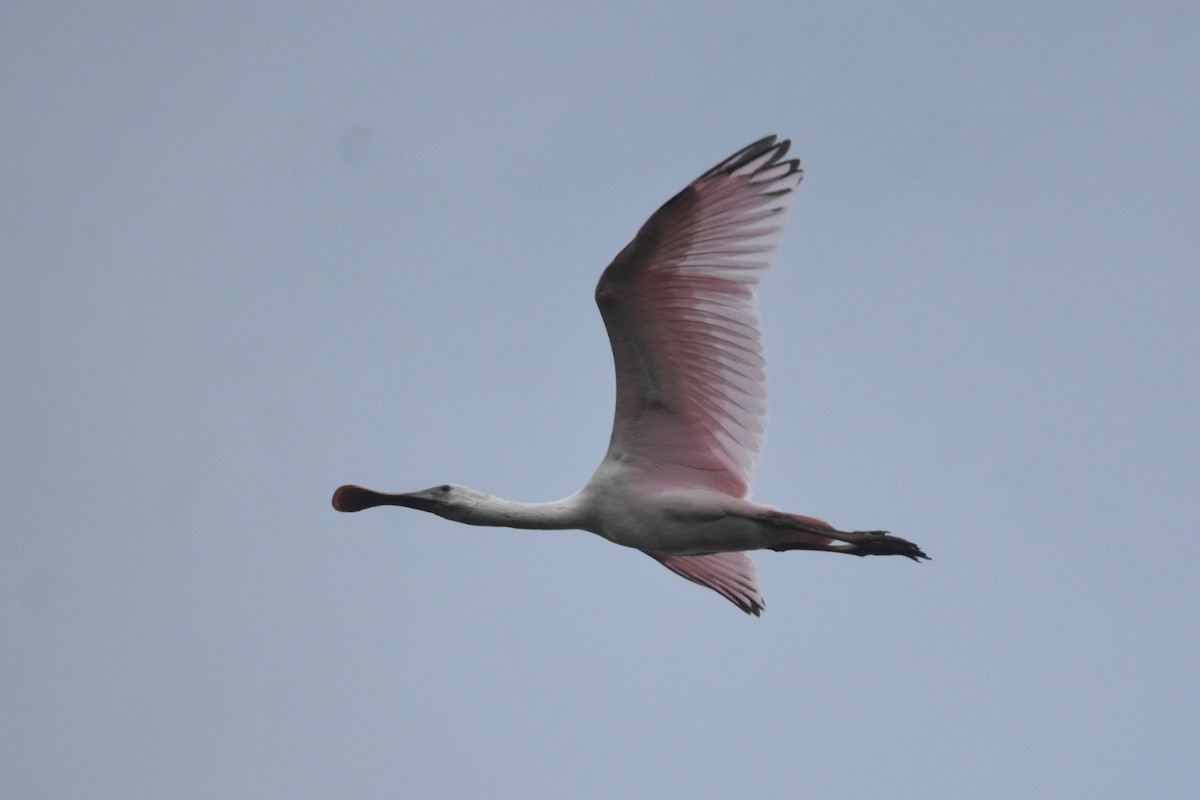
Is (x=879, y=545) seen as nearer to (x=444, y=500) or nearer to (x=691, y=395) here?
(x=691, y=395)

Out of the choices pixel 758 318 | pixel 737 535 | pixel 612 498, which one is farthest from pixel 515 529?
pixel 758 318

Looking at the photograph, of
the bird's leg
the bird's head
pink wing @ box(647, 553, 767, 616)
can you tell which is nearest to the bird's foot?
the bird's leg

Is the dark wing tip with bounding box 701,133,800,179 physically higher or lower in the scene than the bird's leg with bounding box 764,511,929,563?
higher

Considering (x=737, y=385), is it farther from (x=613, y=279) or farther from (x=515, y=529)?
(x=515, y=529)

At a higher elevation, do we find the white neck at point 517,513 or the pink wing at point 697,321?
the pink wing at point 697,321

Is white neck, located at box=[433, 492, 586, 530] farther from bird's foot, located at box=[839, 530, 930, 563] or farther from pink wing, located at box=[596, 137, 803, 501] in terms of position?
bird's foot, located at box=[839, 530, 930, 563]

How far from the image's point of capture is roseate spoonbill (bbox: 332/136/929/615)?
1141cm

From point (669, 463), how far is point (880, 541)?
157cm

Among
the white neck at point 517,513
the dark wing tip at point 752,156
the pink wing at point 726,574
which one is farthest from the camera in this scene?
the pink wing at point 726,574

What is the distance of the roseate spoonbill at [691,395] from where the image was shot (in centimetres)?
1141

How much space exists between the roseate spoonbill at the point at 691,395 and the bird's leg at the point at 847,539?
1cm

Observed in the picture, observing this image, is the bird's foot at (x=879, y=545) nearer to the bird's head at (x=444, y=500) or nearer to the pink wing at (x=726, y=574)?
the pink wing at (x=726, y=574)

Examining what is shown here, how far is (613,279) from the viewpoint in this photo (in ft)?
37.7

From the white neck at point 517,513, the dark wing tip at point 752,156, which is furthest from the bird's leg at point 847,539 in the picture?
the dark wing tip at point 752,156
